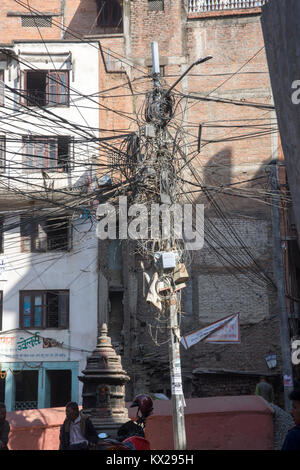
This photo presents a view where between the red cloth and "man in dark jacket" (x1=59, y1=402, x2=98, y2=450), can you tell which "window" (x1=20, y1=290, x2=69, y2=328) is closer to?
"man in dark jacket" (x1=59, y1=402, x2=98, y2=450)

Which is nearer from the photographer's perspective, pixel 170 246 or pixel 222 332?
pixel 170 246

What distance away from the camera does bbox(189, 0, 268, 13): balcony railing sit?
92.2 ft

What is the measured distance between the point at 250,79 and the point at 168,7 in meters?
5.22

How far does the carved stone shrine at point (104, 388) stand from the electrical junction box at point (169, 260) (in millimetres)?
2821

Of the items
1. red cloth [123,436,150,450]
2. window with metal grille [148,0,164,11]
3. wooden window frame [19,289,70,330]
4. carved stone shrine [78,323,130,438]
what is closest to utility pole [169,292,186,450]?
carved stone shrine [78,323,130,438]

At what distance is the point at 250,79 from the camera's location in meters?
27.5

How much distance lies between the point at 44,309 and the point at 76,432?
14.5 metres

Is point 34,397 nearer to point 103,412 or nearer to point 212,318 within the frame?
point 212,318

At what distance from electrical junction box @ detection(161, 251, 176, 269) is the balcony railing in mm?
19430

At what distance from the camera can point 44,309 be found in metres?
23.3

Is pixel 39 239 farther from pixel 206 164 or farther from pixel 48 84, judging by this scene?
pixel 206 164

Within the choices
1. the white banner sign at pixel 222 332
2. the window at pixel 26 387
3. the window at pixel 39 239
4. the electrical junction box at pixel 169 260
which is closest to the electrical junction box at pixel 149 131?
the electrical junction box at pixel 169 260

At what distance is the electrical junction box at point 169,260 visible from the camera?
40.0ft

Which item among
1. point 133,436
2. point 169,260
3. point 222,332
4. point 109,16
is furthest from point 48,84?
point 133,436
